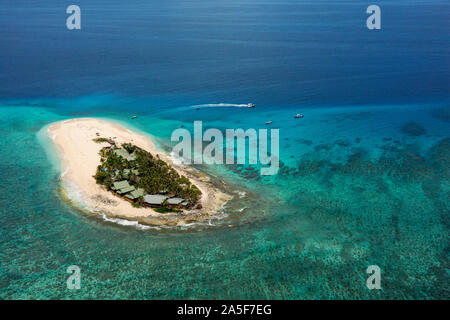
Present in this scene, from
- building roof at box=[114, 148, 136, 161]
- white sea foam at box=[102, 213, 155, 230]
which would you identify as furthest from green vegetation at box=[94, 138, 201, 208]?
white sea foam at box=[102, 213, 155, 230]

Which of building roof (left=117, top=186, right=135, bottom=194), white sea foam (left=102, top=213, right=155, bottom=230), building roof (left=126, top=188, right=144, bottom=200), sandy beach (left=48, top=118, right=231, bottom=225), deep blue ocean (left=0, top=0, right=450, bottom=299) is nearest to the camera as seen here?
deep blue ocean (left=0, top=0, right=450, bottom=299)

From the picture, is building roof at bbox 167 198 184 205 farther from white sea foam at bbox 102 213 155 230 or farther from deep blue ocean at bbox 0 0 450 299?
deep blue ocean at bbox 0 0 450 299

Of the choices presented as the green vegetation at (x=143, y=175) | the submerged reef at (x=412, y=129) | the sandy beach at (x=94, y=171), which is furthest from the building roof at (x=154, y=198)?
the submerged reef at (x=412, y=129)

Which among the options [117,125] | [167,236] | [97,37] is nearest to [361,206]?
[167,236]

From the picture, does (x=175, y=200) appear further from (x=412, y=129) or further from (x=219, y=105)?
(x=412, y=129)
